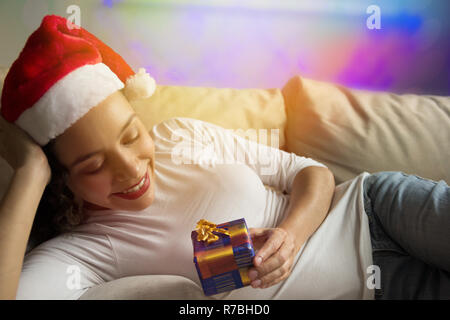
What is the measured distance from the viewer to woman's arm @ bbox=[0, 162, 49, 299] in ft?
2.27

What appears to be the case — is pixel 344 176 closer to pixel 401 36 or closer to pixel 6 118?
pixel 401 36

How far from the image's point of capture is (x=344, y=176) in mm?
1214

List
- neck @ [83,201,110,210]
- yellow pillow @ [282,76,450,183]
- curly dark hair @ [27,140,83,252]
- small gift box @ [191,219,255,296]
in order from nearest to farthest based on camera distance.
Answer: small gift box @ [191,219,255,296]
curly dark hair @ [27,140,83,252]
neck @ [83,201,110,210]
yellow pillow @ [282,76,450,183]

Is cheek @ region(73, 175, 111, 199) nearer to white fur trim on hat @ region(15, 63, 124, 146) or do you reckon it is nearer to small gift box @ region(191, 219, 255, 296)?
white fur trim on hat @ region(15, 63, 124, 146)

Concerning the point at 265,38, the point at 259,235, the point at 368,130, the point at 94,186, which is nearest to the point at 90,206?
the point at 94,186

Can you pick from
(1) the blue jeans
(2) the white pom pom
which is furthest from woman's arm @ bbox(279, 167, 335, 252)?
(2) the white pom pom

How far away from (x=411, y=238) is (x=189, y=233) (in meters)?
0.49

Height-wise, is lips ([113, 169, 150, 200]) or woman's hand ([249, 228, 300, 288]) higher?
lips ([113, 169, 150, 200])

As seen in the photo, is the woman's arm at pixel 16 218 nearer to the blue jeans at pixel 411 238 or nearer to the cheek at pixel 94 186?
the cheek at pixel 94 186

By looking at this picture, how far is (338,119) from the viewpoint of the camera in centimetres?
123

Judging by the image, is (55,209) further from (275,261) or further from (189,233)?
(275,261)

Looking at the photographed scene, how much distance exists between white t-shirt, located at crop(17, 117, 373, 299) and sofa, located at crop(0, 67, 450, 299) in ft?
0.77

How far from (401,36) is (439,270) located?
2.51ft
